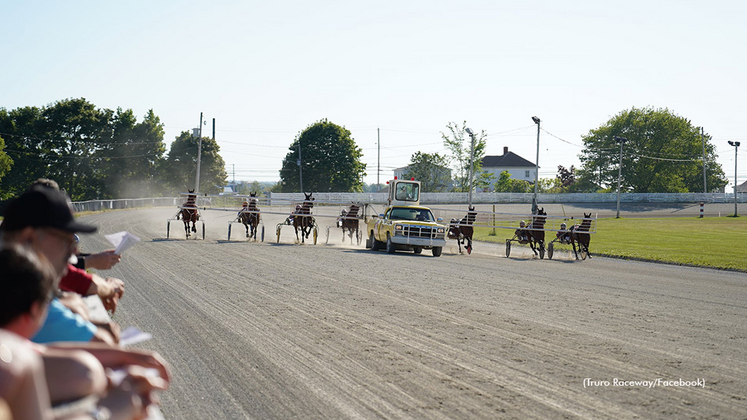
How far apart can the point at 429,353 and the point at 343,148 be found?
289 ft

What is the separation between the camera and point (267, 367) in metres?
6.67

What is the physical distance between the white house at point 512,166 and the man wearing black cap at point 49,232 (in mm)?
127140

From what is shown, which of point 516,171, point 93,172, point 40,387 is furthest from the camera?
point 516,171

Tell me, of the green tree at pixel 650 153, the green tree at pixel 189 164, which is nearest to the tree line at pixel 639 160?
the green tree at pixel 650 153

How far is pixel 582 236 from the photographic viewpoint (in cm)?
2270

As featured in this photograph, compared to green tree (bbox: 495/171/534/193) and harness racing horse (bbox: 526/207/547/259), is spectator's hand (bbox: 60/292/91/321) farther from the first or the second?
green tree (bbox: 495/171/534/193)

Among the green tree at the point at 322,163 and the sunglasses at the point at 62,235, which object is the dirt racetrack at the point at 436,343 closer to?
the sunglasses at the point at 62,235

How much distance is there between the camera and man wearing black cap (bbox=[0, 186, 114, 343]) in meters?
2.67

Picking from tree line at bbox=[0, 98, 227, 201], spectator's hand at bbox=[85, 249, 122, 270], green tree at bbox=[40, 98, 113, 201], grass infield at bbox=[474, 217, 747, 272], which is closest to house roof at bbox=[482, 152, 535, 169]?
tree line at bbox=[0, 98, 227, 201]

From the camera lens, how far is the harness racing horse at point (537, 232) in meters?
23.5

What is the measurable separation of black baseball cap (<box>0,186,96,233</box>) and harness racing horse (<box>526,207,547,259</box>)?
21.7 metres

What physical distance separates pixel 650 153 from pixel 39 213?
101152 millimetres

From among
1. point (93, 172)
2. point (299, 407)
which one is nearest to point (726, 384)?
point (299, 407)

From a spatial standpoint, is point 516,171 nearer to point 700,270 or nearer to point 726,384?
point 700,270
